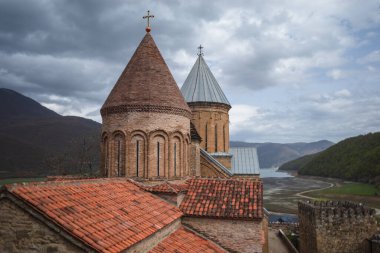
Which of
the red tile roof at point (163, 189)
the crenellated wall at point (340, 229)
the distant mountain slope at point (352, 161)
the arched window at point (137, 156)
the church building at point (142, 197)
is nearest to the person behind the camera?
the church building at point (142, 197)

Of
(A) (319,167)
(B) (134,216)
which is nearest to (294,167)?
(A) (319,167)

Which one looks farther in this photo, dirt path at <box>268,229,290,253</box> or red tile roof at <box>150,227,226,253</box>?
dirt path at <box>268,229,290,253</box>

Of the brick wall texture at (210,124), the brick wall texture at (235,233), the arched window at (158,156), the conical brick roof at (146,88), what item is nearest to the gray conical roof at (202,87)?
the brick wall texture at (210,124)

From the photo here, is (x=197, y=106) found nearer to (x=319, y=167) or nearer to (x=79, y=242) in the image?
(x=79, y=242)

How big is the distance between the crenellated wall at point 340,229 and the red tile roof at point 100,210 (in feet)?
35.6

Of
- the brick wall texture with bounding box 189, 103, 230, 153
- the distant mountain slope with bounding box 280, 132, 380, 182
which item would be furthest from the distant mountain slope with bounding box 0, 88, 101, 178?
the distant mountain slope with bounding box 280, 132, 380, 182

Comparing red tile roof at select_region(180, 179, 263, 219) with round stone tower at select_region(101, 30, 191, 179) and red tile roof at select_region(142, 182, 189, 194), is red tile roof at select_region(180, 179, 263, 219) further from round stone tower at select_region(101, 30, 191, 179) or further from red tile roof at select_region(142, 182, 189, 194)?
round stone tower at select_region(101, 30, 191, 179)

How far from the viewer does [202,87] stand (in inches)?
898

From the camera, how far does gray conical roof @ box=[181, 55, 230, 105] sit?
22369 mm

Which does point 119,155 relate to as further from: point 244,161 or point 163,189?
point 244,161

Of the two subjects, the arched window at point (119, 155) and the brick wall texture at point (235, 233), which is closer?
the brick wall texture at point (235, 233)

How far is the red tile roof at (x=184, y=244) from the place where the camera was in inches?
323

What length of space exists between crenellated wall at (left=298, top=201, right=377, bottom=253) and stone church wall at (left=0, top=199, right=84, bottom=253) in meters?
14.9

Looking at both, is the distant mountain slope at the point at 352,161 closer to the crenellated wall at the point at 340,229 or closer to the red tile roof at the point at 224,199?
the crenellated wall at the point at 340,229
